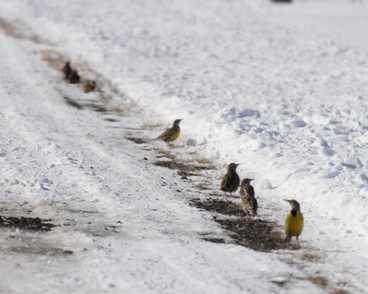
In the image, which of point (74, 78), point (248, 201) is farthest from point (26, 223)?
point (74, 78)

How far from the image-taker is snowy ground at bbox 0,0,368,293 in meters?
5.37

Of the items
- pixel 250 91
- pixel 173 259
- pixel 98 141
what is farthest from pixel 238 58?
Answer: pixel 173 259

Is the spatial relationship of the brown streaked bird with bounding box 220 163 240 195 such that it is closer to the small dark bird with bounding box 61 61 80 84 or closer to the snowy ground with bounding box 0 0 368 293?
the snowy ground with bounding box 0 0 368 293

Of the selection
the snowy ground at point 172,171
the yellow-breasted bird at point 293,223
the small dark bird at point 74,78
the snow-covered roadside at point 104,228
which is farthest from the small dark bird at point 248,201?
the small dark bird at point 74,78

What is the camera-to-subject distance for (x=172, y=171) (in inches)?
360

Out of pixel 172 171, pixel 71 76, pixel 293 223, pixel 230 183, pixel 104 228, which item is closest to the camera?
pixel 293 223

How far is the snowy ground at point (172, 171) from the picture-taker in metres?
5.37

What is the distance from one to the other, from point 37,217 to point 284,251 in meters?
3.54

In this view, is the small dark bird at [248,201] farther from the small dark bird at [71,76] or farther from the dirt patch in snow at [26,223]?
the small dark bird at [71,76]

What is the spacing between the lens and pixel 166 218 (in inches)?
273

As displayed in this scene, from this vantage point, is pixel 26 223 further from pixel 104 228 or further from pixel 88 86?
pixel 88 86

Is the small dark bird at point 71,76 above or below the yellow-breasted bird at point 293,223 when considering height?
above

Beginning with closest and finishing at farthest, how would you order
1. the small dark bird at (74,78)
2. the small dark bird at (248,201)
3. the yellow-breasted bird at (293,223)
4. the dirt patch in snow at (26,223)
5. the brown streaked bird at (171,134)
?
the yellow-breasted bird at (293,223) < the dirt patch in snow at (26,223) < the small dark bird at (248,201) < the brown streaked bird at (171,134) < the small dark bird at (74,78)

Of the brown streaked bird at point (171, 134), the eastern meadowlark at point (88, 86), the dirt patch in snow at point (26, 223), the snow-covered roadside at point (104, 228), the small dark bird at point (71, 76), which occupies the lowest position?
the dirt patch in snow at point (26, 223)
